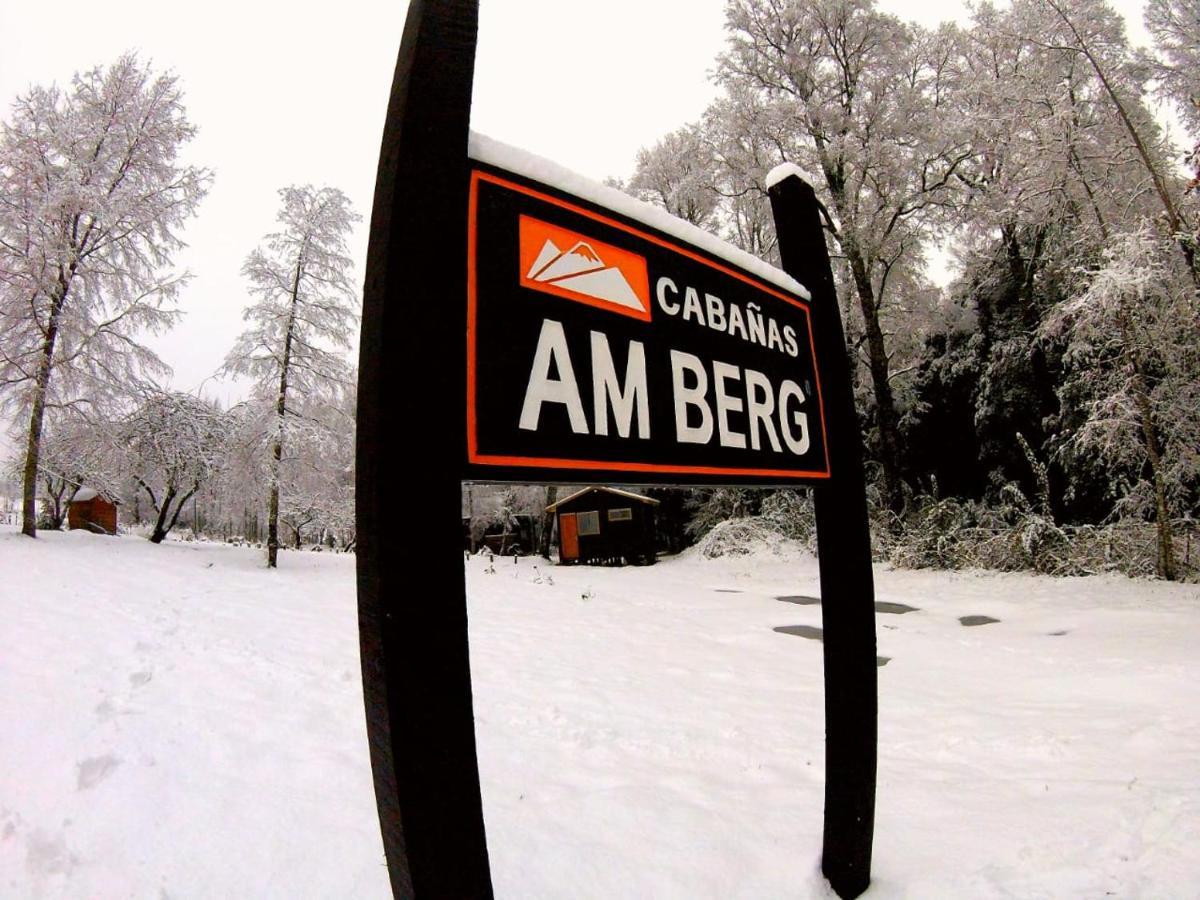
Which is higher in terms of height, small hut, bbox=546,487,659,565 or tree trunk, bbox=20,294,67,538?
tree trunk, bbox=20,294,67,538

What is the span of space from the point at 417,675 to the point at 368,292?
2.19ft

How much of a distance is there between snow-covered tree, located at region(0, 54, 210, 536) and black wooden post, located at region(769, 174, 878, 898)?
1607 cm

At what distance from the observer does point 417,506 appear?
1008 mm

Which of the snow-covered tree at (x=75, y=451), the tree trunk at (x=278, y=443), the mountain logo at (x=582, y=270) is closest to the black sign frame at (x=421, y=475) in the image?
the mountain logo at (x=582, y=270)

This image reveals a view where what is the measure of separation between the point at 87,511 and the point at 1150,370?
29441mm

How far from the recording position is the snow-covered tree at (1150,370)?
25.3ft

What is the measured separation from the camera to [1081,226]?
31.0 ft

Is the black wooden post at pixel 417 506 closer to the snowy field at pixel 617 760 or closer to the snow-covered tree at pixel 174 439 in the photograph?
the snowy field at pixel 617 760

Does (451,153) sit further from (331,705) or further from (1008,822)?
(331,705)

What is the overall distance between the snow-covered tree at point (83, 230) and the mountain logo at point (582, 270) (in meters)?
15.9

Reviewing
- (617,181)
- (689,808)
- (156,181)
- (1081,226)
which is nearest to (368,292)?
(689,808)

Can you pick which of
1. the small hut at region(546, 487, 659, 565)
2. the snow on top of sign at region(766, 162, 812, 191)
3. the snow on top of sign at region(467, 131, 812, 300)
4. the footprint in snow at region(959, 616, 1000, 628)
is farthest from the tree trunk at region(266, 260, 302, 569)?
the snow on top of sign at region(467, 131, 812, 300)

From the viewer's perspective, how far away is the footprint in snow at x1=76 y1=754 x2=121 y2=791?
8.63ft

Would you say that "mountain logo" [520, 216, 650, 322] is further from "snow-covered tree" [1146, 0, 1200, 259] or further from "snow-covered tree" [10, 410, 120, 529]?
"snow-covered tree" [10, 410, 120, 529]
